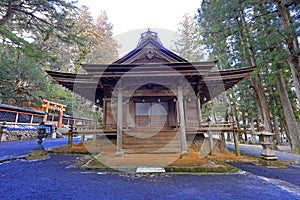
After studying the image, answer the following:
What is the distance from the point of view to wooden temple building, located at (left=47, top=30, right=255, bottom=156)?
5.94m

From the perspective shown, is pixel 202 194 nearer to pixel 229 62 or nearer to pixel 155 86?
pixel 155 86

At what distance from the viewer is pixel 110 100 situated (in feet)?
33.9

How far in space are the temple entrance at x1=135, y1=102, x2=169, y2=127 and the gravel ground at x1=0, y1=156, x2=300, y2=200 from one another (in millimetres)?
5897

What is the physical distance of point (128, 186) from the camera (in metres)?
3.35

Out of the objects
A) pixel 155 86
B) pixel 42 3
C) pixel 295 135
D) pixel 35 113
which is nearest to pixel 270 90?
pixel 295 135

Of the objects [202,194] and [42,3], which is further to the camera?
[42,3]

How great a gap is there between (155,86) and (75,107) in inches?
912

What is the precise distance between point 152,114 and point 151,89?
10.9 ft

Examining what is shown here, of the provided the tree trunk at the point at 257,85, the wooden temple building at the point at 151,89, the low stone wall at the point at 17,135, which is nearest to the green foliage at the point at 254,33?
the tree trunk at the point at 257,85

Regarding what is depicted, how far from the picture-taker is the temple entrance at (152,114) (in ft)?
32.9

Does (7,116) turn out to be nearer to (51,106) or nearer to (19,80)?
(19,80)

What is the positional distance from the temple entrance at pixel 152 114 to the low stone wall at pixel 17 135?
13.5m

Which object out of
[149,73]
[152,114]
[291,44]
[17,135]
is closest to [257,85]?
[291,44]

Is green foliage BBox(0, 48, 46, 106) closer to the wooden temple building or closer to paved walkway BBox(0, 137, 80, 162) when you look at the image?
paved walkway BBox(0, 137, 80, 162)
